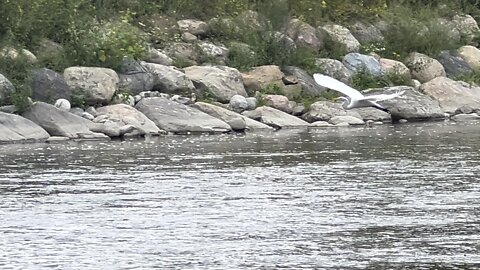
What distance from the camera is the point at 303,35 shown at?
3183cm

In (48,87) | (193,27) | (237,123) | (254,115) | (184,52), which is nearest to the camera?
(48,87)

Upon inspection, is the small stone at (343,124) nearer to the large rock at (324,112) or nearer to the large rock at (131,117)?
the large rock at (324,112)

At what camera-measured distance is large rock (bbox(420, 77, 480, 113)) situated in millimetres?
29312

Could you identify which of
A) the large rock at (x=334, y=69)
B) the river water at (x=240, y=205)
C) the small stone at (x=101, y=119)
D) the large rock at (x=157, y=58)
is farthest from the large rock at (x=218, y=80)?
the river water at (x=240, y=205)

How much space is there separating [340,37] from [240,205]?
19.5 metres

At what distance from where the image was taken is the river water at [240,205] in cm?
1070

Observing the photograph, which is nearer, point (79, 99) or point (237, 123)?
point (79, 99)

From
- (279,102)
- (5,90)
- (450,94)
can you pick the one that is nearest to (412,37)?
(450,94)

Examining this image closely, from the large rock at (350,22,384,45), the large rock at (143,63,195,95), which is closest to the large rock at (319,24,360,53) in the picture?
the large rock at (350,22,384,45)

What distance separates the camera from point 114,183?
1577 cm

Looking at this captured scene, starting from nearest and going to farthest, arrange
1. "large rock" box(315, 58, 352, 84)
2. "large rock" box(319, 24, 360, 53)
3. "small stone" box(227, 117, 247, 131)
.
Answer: "small stone" box(227, 117, 247, 131) → "large rock" box(315, 58, 352, 84) → "large rock" box(319, 24, 360, 53)

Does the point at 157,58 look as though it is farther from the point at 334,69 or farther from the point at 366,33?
the point at 366,33

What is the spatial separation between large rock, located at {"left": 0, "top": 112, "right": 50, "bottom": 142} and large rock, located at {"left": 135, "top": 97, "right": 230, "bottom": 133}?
8.70 feet

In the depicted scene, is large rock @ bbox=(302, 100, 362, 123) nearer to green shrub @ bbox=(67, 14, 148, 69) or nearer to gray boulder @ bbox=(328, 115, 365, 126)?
gray boulder @ bbox=(328, 115, 365, 126)
